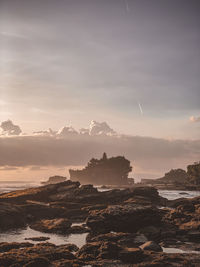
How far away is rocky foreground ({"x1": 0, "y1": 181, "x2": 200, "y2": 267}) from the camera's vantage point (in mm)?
27969

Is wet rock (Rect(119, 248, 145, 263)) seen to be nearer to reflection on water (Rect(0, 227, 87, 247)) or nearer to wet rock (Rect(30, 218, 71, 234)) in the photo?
reflection on water (Rect(0, 227, 87, 247))

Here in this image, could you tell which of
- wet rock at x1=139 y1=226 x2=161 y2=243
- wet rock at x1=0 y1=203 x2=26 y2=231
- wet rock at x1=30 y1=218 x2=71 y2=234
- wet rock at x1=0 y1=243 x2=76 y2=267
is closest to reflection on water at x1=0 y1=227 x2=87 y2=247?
wet rock at x1=30 y1=218 x2=71 y2=234

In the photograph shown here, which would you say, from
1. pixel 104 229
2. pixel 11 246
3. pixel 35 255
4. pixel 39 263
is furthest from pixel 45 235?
pixel 39 263

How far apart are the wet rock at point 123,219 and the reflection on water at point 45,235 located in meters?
2.67

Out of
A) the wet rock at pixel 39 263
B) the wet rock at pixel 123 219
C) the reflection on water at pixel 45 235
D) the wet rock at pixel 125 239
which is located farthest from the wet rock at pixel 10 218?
the wet rock at pixel 39 263

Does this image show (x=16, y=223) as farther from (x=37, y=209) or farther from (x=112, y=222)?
(x=112, y=222)

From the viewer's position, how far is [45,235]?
139ft

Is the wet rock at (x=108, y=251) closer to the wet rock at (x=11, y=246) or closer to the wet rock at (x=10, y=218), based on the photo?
the wet rock at (x=11, y=246)

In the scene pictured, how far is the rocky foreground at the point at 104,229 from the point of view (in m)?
28.0

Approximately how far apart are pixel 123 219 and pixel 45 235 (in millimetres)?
11882

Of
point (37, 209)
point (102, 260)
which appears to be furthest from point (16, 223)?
point (102, 260)

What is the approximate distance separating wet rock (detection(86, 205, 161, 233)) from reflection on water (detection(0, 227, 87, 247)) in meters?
2.67

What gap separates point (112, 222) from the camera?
139ft

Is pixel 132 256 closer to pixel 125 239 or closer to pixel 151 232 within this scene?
pixel 125 239
